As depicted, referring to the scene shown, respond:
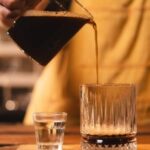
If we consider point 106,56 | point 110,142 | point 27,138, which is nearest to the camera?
point 110,142

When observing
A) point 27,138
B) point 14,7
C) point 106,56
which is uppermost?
point 14,7

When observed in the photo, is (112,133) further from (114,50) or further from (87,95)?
(114,50)

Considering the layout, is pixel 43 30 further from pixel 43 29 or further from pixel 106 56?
pixel 106 56

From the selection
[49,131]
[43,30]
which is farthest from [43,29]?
[49,131]

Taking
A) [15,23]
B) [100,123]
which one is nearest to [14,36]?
[15,23]

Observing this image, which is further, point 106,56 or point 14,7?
point 106,56
